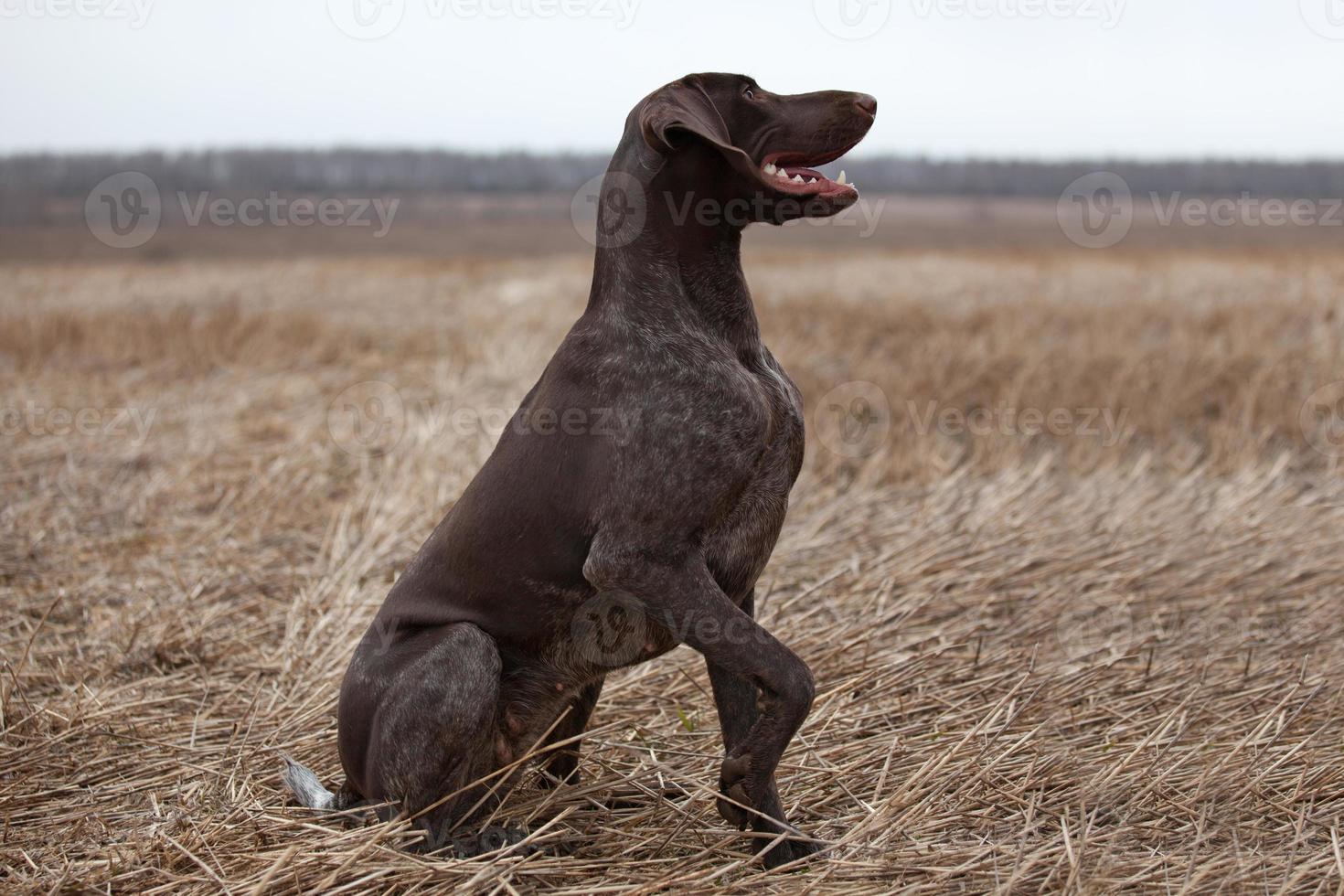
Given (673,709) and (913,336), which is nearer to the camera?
(673,709)

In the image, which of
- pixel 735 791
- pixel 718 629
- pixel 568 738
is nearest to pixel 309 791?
pixel 568 738

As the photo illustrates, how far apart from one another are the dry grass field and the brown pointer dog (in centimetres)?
32

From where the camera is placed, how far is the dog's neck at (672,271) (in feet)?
9.20

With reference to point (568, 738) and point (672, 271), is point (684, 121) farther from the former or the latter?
point (568, 738)

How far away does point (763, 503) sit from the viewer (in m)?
2.90

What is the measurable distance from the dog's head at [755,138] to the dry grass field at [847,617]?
164 cm

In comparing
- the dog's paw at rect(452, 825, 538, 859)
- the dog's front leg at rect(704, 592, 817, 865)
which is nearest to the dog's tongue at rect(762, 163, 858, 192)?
the dog's front leg at rect(704, 592, 817, 865)

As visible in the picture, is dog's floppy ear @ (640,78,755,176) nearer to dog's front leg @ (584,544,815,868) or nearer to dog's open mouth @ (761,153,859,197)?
dog's open mouth @ (761,153,859,197)

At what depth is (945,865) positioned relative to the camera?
115 inches

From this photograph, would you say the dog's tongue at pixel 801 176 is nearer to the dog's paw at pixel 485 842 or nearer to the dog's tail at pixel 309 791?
the dog's paw at pixel 485 842

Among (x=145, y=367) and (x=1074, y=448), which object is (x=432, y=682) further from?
(x=145, y=367)

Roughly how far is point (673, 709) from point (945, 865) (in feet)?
4.60

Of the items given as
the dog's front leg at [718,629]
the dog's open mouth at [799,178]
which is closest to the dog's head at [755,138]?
the dog's open mouth at [799,178]

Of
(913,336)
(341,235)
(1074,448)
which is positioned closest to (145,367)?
(913,336)
